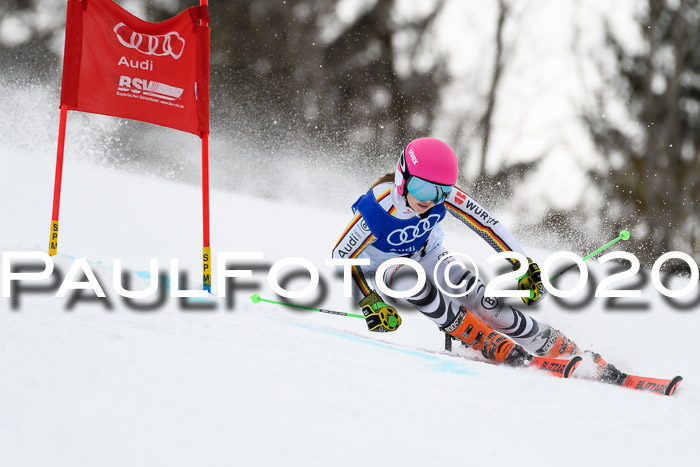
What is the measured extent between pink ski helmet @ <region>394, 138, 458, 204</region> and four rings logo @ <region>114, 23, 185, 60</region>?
1.69 m

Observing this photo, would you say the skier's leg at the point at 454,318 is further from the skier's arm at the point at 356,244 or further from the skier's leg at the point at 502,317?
the skier's arm at the point at 356,244

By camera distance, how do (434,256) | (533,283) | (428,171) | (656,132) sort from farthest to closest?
1. (656,132)
2. (434,256)
3. (533,283)
4. (428,171)

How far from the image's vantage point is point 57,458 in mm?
1399

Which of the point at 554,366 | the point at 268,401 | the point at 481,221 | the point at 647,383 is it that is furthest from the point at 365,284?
the point at 268,401

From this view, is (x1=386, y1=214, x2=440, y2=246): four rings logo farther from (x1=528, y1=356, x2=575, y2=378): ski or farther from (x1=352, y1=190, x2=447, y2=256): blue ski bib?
(x1=528, y1=356, x2=575, y2=378): ski

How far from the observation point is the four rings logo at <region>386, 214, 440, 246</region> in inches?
130

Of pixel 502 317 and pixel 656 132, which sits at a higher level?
pixel 656 132

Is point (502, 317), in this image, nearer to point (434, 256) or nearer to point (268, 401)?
point (434, 256)

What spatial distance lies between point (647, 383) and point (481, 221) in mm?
1084

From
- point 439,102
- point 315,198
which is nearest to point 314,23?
point 439,102

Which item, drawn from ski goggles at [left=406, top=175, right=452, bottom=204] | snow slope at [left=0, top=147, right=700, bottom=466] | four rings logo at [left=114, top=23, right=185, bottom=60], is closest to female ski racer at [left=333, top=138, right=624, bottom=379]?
ski goggles at [left=406, top=175, right=452, bottom=204]

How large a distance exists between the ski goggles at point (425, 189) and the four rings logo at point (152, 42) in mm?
1766

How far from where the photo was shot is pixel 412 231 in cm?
334

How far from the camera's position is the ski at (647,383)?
117 inches
